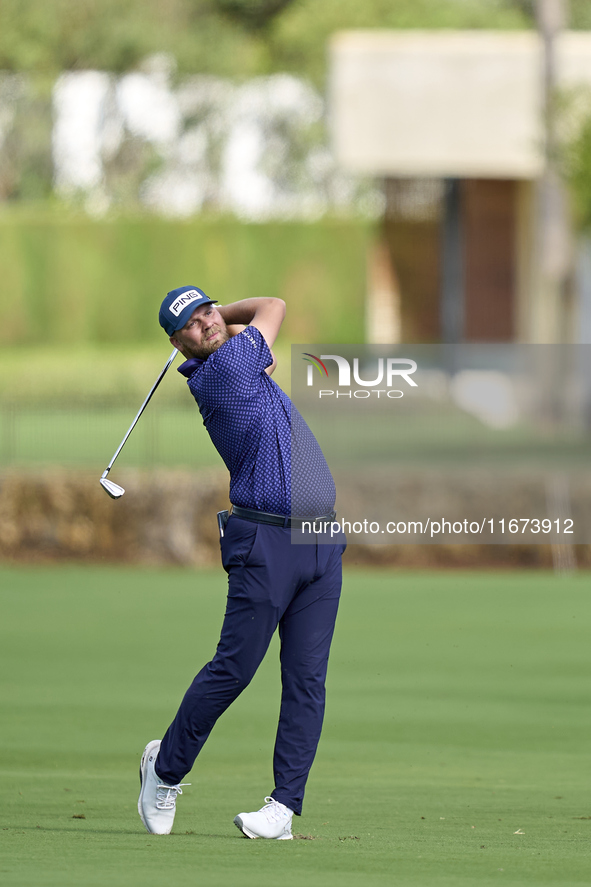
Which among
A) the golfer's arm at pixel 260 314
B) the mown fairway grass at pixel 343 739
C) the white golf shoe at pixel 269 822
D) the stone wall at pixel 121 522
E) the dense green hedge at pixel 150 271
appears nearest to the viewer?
the mown fairway grass at pixel 343 739

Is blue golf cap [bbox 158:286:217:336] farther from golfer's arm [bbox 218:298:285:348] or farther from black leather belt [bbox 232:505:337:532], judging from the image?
black leather belt [bbox 232:505:337:532]

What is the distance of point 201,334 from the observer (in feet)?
16.1

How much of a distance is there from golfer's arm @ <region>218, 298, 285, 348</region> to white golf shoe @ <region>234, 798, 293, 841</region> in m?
1.50

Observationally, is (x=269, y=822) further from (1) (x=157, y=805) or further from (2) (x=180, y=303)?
(2) (x=180, y=303)

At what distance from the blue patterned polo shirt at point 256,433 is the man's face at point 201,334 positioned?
4.2 inches

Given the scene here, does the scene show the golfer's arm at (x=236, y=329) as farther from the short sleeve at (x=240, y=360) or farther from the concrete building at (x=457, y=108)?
the concrete building at (x=457, y=108)

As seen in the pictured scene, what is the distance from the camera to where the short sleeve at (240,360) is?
4766 millimetres

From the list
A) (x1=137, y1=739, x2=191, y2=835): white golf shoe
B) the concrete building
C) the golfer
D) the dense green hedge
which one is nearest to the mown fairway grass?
(x1=137, y1=739, x2=191, y2=835): white golf shoe

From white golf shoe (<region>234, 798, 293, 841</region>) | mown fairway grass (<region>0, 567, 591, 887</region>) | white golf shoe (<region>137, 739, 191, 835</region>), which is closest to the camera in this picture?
mown fairway grass (<region>0, 567, 591, 887</region>)

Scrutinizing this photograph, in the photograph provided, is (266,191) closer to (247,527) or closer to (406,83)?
(406,83)

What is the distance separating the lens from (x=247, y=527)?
4730mm

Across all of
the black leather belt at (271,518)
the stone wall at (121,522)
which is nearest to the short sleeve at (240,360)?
the black leather belt at (271,518)

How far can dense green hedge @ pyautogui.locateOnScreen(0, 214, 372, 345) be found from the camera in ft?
103

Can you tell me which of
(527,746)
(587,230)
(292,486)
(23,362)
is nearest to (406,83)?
(587,230)
